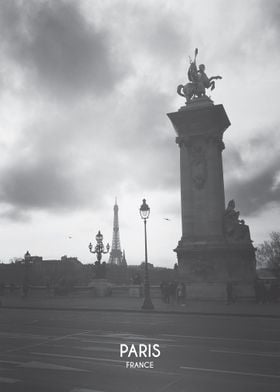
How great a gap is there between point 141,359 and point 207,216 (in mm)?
25077

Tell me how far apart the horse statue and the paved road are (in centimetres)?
2586

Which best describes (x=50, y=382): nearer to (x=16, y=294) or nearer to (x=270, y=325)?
(x=270, y=325)

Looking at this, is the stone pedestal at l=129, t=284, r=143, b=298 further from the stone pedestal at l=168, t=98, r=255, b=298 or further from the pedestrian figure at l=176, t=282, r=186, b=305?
the pedestrian figure at l=176, t=282, r=186, b=305

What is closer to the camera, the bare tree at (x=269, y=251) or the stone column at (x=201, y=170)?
the stone column at (x=201, y=170)

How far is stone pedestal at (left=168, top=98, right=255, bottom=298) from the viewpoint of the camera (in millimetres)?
32906

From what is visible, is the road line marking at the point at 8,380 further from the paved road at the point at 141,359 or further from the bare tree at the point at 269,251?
the bare tree at the point at 269,251

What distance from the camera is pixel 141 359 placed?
35.0ft

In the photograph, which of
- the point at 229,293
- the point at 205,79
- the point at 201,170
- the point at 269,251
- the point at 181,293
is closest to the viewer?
the point at 229,293

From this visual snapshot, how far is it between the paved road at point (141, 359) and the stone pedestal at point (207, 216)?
15386 mm

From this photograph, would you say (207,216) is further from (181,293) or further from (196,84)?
(196,84)

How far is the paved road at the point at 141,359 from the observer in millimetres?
8094

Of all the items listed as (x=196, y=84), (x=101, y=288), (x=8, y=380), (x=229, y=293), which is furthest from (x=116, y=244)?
(x=8, y=380)

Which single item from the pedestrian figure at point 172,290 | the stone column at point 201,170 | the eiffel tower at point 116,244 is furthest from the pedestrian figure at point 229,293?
the eiffel tower at point 116,244

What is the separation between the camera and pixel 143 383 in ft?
26.9
